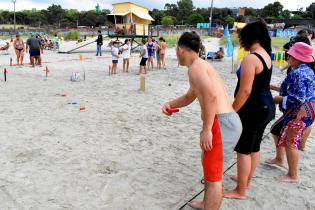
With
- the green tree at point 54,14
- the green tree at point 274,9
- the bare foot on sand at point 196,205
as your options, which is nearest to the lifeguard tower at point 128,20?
the bare foot on sand at point 196,205

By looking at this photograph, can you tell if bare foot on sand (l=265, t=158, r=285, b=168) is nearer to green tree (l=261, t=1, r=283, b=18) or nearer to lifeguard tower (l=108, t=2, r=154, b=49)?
lifeguard tower (l=108, t=2, r=154, b=49)

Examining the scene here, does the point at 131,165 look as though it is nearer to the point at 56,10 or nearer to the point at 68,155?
the point at 68,155

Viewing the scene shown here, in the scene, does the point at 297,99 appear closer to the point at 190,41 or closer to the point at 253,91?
the point at 253,91

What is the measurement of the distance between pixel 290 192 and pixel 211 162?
1.63m

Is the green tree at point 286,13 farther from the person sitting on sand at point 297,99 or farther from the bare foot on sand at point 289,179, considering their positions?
the bare foot on sand at point 289,179

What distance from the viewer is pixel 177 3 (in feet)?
456

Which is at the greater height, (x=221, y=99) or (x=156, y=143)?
(x=221, y=99)

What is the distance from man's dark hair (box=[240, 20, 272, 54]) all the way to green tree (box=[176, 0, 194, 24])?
12352cm

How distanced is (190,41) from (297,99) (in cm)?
169

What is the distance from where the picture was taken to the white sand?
11.8 ft

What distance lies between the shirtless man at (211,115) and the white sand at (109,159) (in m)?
0.90

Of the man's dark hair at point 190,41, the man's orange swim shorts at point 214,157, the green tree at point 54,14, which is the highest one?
the green tree at point 54,14

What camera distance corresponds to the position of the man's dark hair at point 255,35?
309cm

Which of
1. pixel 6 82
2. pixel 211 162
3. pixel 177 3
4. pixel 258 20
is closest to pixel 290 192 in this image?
pixel 211 162
